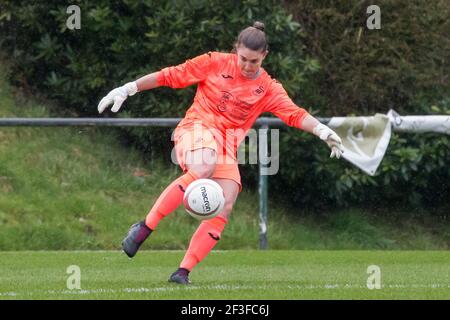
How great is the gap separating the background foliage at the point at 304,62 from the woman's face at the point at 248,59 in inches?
212

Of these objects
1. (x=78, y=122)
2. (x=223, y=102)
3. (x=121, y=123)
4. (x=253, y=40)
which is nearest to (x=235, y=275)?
(x=223, y=102)

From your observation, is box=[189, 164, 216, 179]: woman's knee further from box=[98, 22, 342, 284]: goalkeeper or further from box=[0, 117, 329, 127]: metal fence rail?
box=[0, 117, 329, 127]: metal fence rail

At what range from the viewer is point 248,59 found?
8.23m

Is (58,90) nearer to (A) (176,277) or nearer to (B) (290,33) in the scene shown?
(B) (290,33)

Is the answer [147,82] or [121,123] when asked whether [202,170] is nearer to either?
[147,82]

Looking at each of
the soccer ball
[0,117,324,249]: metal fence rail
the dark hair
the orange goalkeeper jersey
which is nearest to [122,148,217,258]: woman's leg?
the soccer ball

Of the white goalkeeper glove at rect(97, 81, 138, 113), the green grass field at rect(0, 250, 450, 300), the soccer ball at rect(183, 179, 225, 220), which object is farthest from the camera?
the white goalkeeper glove at rect(97, 81, 138, 113)

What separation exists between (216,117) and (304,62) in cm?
585

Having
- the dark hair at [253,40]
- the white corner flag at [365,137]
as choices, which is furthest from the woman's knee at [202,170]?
the white corner flag at [365,137]

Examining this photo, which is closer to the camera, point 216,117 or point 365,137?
point 216,117

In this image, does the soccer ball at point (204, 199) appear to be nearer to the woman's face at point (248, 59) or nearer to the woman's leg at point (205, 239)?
the woman's leg at point (205, 239)

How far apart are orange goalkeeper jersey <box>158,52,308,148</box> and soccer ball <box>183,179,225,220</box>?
2.13ft

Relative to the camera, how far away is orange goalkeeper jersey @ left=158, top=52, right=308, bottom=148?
8.40 metres

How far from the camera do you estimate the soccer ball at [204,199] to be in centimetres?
771
